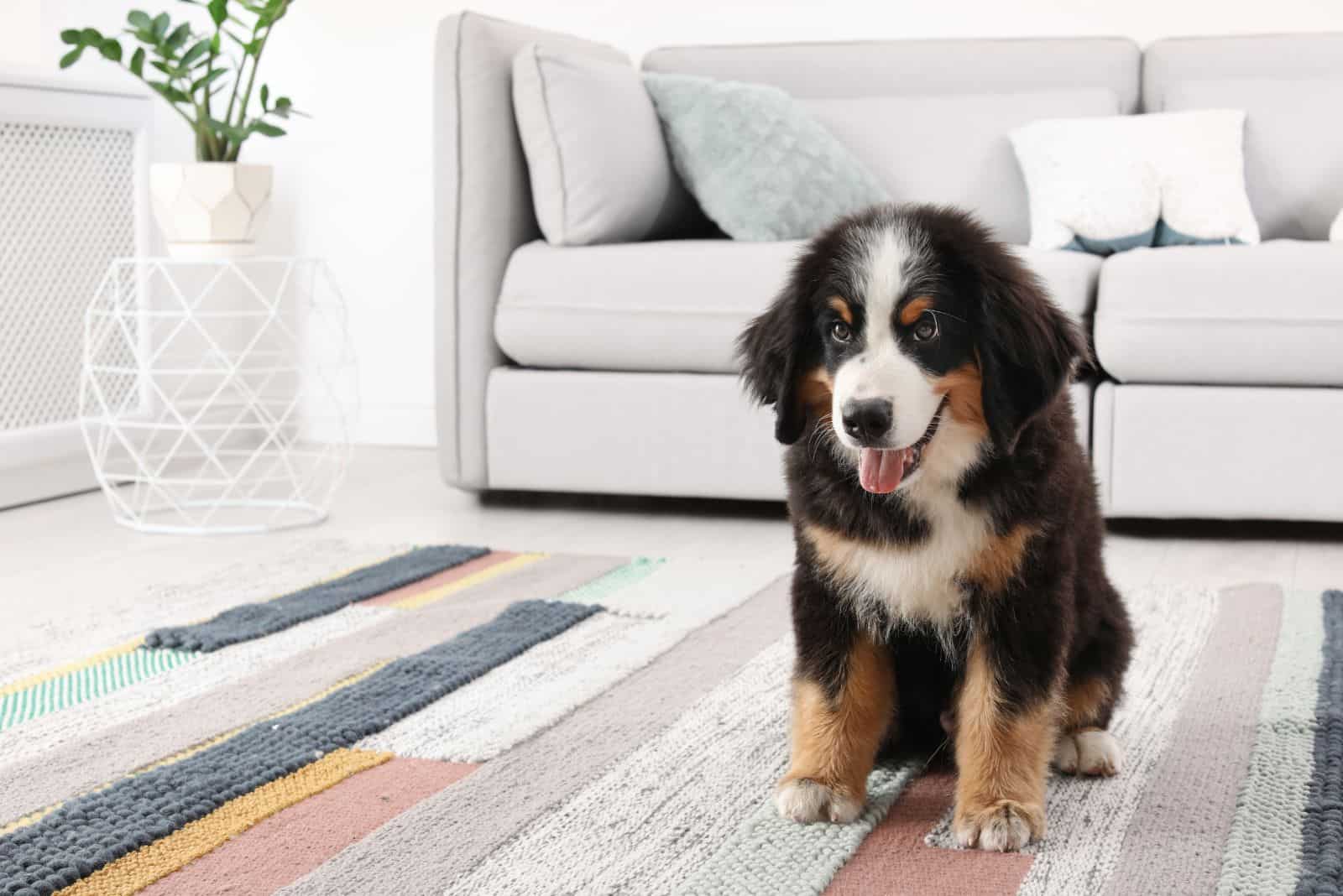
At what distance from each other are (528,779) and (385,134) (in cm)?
320

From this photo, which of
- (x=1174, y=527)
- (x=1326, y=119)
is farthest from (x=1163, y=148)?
(x=1174, y=527)

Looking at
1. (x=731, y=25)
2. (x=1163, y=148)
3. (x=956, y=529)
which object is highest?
(x=731, y=25)

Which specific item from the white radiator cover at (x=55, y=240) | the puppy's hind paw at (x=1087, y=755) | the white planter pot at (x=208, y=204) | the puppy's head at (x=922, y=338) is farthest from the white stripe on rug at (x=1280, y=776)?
the white radiator cover at (x=55, y=240)

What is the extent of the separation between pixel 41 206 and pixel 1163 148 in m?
2.58

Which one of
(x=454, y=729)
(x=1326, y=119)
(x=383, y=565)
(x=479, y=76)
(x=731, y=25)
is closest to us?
(x=454, y=729)

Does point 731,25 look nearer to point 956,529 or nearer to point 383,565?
point 383,565

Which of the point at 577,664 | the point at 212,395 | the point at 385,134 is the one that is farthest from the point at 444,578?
the point at 385,134

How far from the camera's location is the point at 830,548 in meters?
1.50

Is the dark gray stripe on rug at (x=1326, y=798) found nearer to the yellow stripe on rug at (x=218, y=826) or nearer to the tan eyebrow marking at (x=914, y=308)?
the tan eyebrow marking at (x=914, y=308)

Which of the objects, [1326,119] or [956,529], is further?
[1326,119]

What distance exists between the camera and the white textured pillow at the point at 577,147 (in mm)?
3318

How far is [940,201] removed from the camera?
3662 mm

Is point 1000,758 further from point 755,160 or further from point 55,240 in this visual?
point 55,240

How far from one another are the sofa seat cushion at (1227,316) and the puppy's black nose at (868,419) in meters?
1.67
